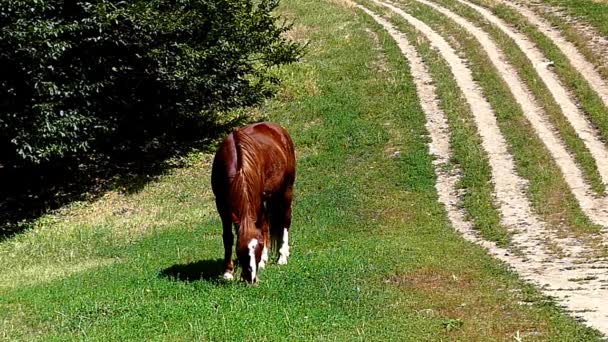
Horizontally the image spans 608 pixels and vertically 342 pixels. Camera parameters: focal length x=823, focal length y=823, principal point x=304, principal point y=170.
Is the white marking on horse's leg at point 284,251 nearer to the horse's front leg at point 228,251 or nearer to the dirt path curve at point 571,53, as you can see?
the horse's front leg at point 228,251

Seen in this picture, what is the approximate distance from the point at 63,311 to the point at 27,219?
1306 centimetres

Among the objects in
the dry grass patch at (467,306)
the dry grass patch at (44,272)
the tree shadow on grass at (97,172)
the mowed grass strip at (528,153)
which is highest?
the dry grass patch at (467,306)

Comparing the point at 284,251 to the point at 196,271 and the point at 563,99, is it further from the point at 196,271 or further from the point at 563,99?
the point at 563,99

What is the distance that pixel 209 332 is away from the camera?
34.6 ft

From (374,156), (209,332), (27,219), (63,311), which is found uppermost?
(209,332)

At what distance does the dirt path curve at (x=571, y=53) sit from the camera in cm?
2831

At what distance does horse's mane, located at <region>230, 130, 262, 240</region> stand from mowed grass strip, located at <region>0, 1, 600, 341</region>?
1079 mm

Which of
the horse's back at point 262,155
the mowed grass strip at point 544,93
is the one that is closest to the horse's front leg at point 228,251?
the horse's back at point 262,155

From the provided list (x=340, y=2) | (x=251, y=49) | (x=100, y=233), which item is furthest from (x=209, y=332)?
(x=340, y=2)

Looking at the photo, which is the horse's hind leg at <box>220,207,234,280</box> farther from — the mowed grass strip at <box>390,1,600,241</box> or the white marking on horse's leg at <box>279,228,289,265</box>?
the mowed grass strip at <box>390,1,600,241</box>

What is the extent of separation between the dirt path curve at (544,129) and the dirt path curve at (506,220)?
1.19 meters

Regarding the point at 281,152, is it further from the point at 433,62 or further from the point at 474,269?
the point at 433,62

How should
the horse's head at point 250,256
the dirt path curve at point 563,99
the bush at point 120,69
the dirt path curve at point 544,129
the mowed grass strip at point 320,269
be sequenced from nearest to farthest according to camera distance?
the mowed grass strip at point 320,269 → the horse's head at point 250,256 → the dirt path curve at point 544,129 → the dirt path curve at point 563,99 → the bush at point 120,69

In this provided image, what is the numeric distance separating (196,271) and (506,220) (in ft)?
24.6
